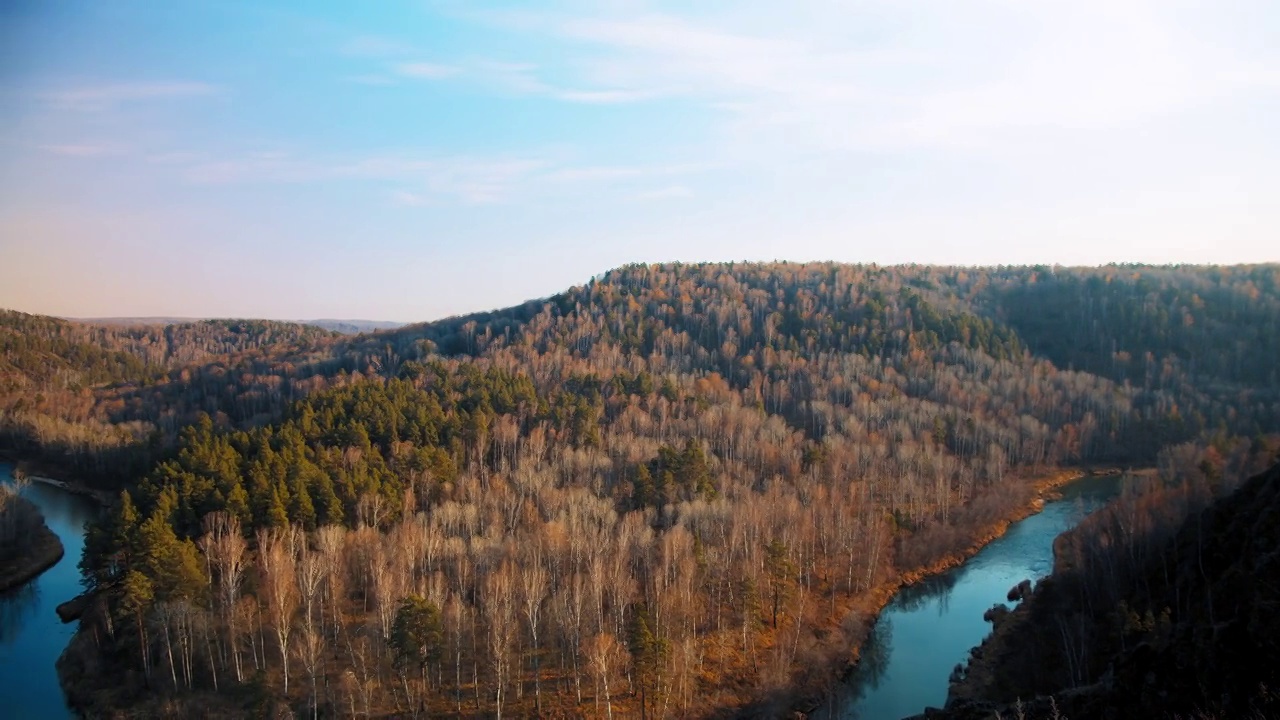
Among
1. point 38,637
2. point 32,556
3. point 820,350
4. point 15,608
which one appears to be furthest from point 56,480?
point 820,350

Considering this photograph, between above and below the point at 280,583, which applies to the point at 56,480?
below

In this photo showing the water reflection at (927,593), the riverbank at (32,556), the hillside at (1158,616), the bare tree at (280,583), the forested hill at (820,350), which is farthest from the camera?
the forested hill at (820,350)

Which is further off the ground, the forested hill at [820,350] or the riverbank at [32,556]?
the forested hill at [820,350]

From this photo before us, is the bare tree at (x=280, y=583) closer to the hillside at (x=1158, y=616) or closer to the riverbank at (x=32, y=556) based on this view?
the riverbank at (x=32, y=556)

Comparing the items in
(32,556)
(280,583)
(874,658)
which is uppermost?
(280,583)

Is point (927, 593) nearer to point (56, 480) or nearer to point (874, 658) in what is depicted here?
point (874, 658)

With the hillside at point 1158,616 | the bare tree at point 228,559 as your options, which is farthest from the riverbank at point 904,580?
the bare tree at point 228,559

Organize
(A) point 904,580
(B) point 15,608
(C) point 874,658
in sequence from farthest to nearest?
1. (A) point 904,580
2. (B) point 15,608
3. (C) point 874,658
